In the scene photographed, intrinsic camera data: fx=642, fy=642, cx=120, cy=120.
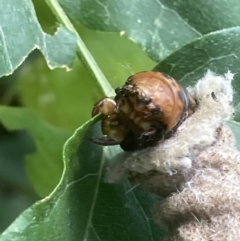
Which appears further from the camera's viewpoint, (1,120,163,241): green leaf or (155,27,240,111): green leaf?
(155,27,240,111): green leaf

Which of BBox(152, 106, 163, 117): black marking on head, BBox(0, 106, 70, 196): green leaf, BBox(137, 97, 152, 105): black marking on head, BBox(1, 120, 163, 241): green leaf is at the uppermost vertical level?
BBox(137, 97, 152, 105): black marking on head

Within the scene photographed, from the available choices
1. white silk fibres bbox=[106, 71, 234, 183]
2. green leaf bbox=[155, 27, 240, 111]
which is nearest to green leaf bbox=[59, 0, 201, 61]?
green leaf bbox=[155, 27, 240, 111]

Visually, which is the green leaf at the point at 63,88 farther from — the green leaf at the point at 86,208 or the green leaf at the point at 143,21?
the green leaf at the point at 86,208

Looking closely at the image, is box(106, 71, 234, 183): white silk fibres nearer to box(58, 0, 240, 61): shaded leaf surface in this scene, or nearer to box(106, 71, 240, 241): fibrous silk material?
box(106, 71, 240, 241): fibrous silk material

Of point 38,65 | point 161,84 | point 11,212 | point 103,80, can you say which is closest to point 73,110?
point 38,65

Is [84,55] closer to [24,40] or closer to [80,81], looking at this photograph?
[24,40]
